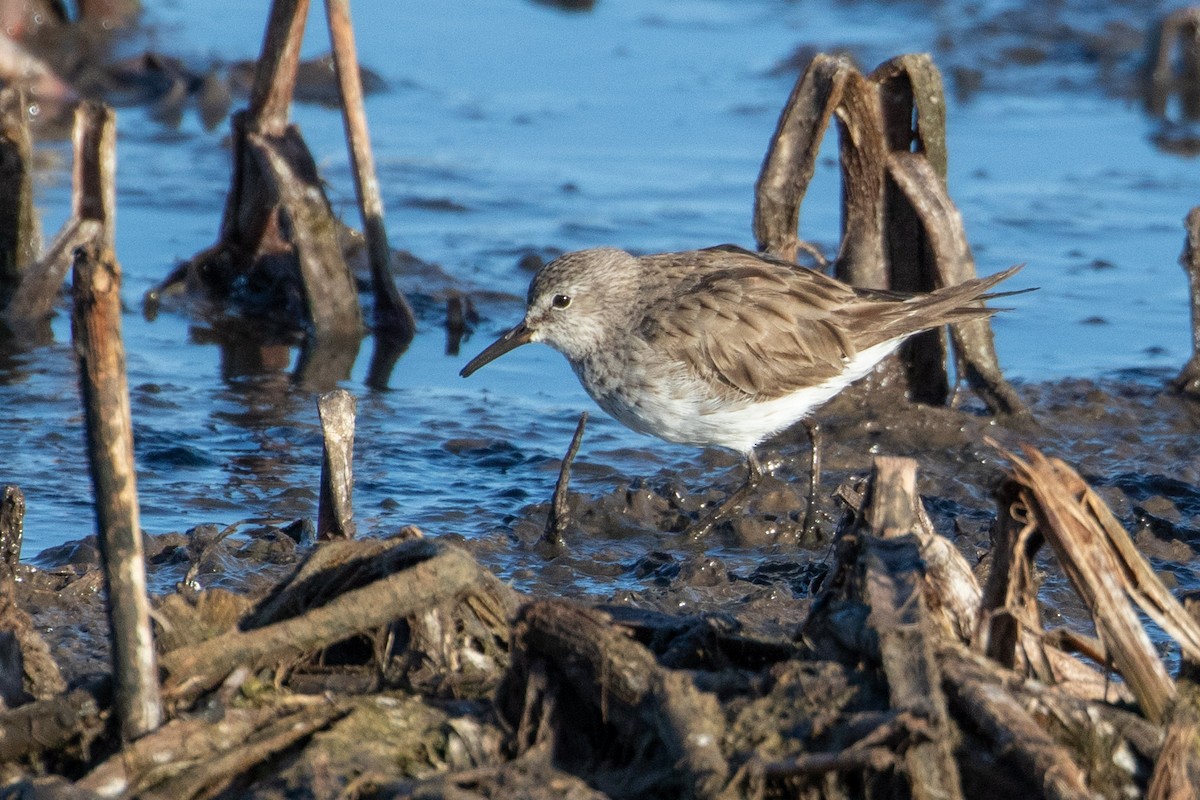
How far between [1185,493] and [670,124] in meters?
7.09

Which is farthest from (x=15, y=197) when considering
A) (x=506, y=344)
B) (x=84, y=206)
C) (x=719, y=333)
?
(x=719, y=333)

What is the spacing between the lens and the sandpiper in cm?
687

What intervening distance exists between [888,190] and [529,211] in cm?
414

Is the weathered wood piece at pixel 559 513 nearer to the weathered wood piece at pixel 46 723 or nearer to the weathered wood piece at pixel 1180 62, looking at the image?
the weathered wood piece at pixel 46 723

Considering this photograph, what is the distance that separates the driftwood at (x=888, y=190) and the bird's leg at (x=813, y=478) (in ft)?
3.28

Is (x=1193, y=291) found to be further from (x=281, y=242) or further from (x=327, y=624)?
(x=327, y=624)

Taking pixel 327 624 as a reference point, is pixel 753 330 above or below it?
above

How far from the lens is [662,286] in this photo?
7145mm

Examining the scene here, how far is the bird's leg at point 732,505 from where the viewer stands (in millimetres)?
6695

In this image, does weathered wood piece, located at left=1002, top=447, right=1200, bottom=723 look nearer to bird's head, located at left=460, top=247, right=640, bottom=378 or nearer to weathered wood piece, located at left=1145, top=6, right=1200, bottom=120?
bird's head, located at left=460, top=247, right=640, bottom=378

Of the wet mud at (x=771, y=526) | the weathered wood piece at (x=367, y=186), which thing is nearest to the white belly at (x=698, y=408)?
the wet mud at (x=771, y=526)

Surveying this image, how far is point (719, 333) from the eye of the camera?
6.92 meters

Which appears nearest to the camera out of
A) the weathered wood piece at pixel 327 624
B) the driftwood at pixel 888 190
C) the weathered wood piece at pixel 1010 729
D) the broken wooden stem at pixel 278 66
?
the weathered wood piece at pixel 1010 729

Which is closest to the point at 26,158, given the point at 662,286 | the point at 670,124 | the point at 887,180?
the point at 662,286
